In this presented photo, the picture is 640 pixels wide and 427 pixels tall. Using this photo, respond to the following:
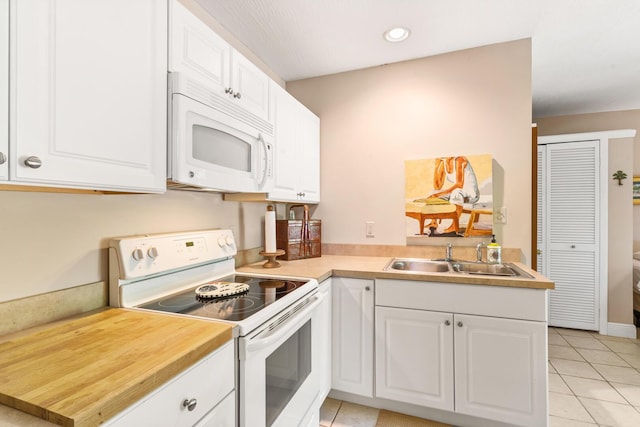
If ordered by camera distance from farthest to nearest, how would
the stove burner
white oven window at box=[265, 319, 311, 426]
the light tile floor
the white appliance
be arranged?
the light tile floor
the stove burner
white oven window at box=[265, 319, 311, 426]
the white appliance

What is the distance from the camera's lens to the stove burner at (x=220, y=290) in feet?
4.32

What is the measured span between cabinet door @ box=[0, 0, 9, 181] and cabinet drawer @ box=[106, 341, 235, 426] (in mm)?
610

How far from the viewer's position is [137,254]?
47.9 inches

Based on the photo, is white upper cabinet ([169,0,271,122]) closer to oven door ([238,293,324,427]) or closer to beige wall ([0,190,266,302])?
beige wall ([0,190,266,302])

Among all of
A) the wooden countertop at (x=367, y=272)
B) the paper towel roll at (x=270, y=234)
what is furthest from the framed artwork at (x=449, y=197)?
the paper towel roll at (x=270, y=234)

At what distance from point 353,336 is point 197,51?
1.72 m

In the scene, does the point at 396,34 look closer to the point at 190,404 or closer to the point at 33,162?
the point at 33,162

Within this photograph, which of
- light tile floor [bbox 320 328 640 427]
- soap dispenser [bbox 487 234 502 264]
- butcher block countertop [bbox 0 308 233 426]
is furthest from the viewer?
soap dispenser [bbox 487 234 502 264]

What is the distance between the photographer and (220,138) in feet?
4.62

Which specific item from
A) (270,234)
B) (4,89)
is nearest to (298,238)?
(270,234)

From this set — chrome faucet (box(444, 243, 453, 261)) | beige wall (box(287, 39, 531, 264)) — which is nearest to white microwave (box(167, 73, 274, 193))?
beige wall (box(287, 39, 531, 264))

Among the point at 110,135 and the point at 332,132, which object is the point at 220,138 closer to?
the point at 110,135

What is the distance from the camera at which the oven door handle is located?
106 centimetres

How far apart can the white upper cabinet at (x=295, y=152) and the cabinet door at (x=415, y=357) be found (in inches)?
38.3
